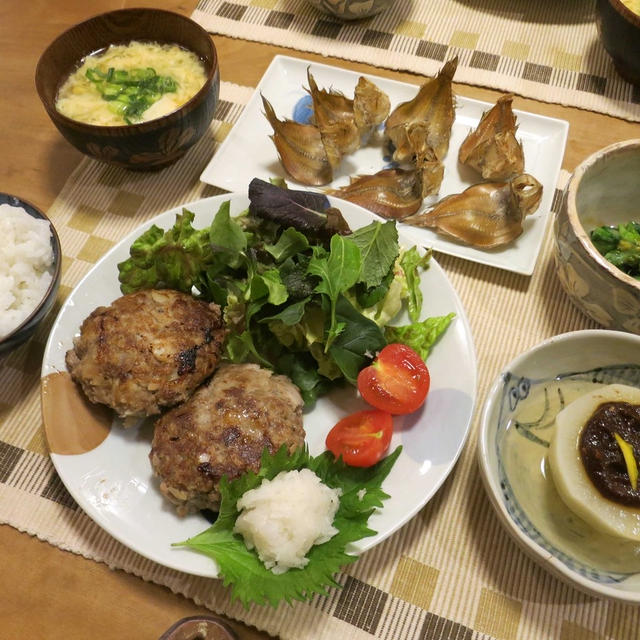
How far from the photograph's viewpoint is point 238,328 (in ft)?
6.31

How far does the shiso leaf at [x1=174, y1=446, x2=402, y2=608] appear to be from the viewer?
1.45m

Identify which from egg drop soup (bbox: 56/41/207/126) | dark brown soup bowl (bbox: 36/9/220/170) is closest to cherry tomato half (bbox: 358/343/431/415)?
dark brown soup bowl (bbox: 36/9/220/170)

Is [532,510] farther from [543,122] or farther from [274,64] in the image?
[274,64]

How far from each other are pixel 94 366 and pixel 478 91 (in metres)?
2.15

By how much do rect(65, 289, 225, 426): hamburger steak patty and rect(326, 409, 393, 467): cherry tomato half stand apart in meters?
0.44

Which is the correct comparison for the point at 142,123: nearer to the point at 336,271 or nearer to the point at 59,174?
the point at 59,174

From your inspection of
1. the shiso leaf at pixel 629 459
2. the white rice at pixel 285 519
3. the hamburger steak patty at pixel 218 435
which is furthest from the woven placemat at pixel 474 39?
the white rice at pixel 285 519

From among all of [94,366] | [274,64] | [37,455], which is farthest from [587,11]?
[37,455]

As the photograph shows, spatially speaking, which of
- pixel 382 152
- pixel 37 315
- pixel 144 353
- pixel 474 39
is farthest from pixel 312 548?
pixel 474 39

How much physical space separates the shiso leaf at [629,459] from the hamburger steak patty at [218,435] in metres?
0.84

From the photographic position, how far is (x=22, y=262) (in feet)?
6.42

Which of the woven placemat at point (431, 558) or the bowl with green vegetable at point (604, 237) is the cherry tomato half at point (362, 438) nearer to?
the woven placemat at point (431, 558)

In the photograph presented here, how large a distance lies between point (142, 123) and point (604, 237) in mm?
1687

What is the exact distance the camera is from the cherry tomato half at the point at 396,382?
167cm
